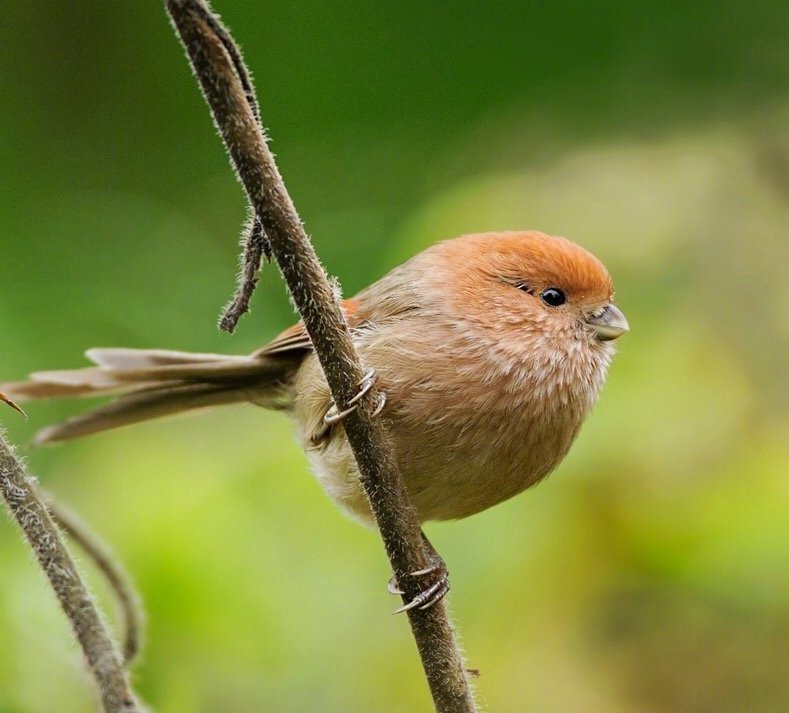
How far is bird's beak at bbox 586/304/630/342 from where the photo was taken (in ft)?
11.7

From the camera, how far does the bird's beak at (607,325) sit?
3.57 m

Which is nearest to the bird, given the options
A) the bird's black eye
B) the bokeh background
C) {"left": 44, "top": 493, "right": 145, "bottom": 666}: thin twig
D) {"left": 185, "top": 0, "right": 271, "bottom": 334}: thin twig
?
the bird's black eye

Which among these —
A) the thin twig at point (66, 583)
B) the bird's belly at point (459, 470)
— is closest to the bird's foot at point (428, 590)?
the bird's belly at point (459, 470)

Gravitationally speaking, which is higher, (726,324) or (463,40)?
(463,40)

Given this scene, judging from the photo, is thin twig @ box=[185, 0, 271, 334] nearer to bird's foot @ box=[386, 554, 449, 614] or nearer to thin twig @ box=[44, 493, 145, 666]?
bird's foot @ box=[386, 554, 449, 614]

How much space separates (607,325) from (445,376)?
69 centimetres

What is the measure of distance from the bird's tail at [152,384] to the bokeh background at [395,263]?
20cm

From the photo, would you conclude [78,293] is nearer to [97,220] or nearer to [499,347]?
[97,220]

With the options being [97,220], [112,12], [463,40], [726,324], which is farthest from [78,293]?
[726,324]

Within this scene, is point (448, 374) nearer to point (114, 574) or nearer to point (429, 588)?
point (429, 588)

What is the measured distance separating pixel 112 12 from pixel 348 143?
1.44 m

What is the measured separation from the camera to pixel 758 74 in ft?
20.4

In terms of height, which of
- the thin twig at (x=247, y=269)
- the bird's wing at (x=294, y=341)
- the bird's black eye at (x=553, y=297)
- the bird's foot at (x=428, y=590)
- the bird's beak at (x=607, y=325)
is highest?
the bird's wing at (x=294, y=341)

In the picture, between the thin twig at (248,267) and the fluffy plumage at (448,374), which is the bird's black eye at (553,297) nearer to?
the fluffy plumage at (448,374)
